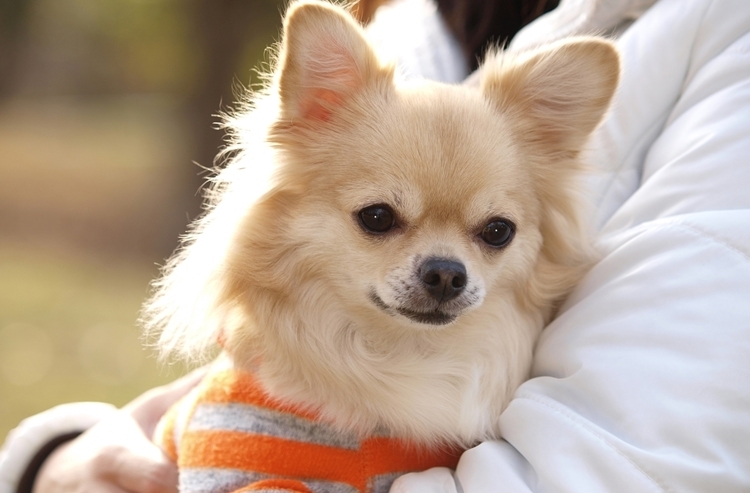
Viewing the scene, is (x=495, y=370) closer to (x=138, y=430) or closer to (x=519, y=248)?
(x=519, y=248)

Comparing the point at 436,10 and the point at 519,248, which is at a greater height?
the point at 436,10

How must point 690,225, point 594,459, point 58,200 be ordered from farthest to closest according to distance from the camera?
point 58,200 < point 690,225 < point 594,459

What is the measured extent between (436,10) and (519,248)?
1212mm

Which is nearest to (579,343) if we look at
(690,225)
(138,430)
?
(690,225)

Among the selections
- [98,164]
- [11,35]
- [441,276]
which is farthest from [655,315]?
[11,35]

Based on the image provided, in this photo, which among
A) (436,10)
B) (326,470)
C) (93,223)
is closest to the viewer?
(326,470)

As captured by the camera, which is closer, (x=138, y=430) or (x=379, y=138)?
(x=379, y=138)

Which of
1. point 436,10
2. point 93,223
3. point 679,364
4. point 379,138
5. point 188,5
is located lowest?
point 93,223

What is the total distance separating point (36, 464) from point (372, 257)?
1265 millimetres

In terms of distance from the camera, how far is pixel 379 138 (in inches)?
69.2

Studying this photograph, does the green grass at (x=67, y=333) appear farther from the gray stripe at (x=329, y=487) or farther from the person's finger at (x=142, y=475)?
the gray stripe at (x=329, y=487)

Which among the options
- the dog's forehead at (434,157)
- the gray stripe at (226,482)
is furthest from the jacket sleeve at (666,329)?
the dog's forehead at (434,157)

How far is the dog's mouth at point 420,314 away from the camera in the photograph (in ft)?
5.55

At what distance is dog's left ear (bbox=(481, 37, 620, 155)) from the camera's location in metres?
1.72
